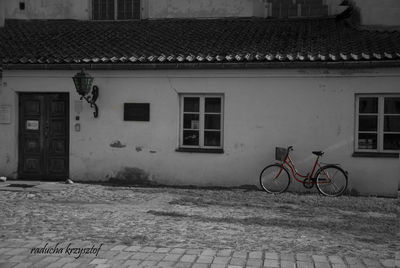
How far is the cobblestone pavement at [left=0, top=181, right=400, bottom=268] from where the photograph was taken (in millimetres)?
5625

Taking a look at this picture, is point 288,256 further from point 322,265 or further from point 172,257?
point 172,257

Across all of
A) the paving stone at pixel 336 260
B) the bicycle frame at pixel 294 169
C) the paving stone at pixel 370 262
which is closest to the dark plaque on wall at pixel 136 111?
the bicycle frame at pixel 294 169

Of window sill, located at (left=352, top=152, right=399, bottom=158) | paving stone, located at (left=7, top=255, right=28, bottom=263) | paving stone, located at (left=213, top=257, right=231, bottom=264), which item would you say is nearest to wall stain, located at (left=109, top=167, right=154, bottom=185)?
window sill, located at (left=352, top=152, right=399, bottom=158)

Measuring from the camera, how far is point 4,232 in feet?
22.7

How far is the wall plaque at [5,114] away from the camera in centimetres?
1300

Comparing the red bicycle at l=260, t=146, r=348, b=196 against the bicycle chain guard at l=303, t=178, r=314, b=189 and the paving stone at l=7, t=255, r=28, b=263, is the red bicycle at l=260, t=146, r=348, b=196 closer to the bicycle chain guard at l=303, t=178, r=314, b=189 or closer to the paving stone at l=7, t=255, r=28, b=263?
the bicycle chain guard at l=303, t=178, r=314, b=189

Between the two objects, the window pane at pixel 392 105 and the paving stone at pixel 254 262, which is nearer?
the paving stone at pixel 254 262

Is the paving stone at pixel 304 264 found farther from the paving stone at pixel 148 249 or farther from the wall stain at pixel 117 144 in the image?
the wall stain at pixel 117 144

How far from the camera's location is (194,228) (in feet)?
24.2

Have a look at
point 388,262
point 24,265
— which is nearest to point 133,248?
point 24,265

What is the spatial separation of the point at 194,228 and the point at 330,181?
496cm

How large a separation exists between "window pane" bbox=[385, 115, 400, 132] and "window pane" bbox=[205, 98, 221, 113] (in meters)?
4.18

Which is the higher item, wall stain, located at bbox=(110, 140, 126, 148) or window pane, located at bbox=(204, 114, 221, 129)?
window pane, located at bbox=(204, 114, 221, 129)

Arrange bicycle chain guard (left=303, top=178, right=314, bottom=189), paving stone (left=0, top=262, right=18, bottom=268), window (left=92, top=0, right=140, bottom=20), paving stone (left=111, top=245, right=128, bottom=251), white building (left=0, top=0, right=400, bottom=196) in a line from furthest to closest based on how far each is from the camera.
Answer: window (left=92, top=0, right=140, bottom=20), white building (left=0, top=0, right=400, bottom=196), bicycle chain guard (left=303, top=178, right=314, bottom=189), paving stone (left=111, top=245, right=128, bottom=251), paving stone (left=0, top=262, right=18, bottom=268)
